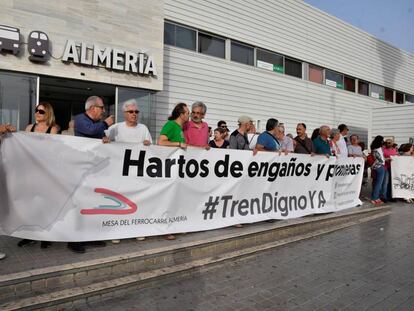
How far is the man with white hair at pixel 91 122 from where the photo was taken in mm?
4504

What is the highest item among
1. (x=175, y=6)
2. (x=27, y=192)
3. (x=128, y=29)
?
(x=175, y=6)

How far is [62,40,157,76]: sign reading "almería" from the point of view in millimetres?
8555

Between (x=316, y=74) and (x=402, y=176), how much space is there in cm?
826

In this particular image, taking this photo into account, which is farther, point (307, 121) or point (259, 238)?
point (307, 121)

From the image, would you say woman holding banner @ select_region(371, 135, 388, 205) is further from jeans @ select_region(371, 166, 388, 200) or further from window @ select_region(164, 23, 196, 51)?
window @ select_region(164, 23, 196, 51)

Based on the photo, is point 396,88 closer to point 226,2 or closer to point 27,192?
point 226,2

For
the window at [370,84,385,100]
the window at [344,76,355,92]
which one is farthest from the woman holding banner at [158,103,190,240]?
the window at [370,84,385,100]

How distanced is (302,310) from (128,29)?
8561 millimetres

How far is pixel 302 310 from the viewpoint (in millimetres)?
3346

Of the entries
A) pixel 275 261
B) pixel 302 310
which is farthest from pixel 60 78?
pixel 302 310

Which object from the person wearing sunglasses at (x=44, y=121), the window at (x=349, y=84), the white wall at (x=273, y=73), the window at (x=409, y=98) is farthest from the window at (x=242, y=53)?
the window at (x=409, y=98)

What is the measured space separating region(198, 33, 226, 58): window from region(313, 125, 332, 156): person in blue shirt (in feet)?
20.5

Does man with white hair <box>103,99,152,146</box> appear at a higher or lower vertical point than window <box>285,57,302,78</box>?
lower

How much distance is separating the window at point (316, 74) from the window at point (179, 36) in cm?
722
